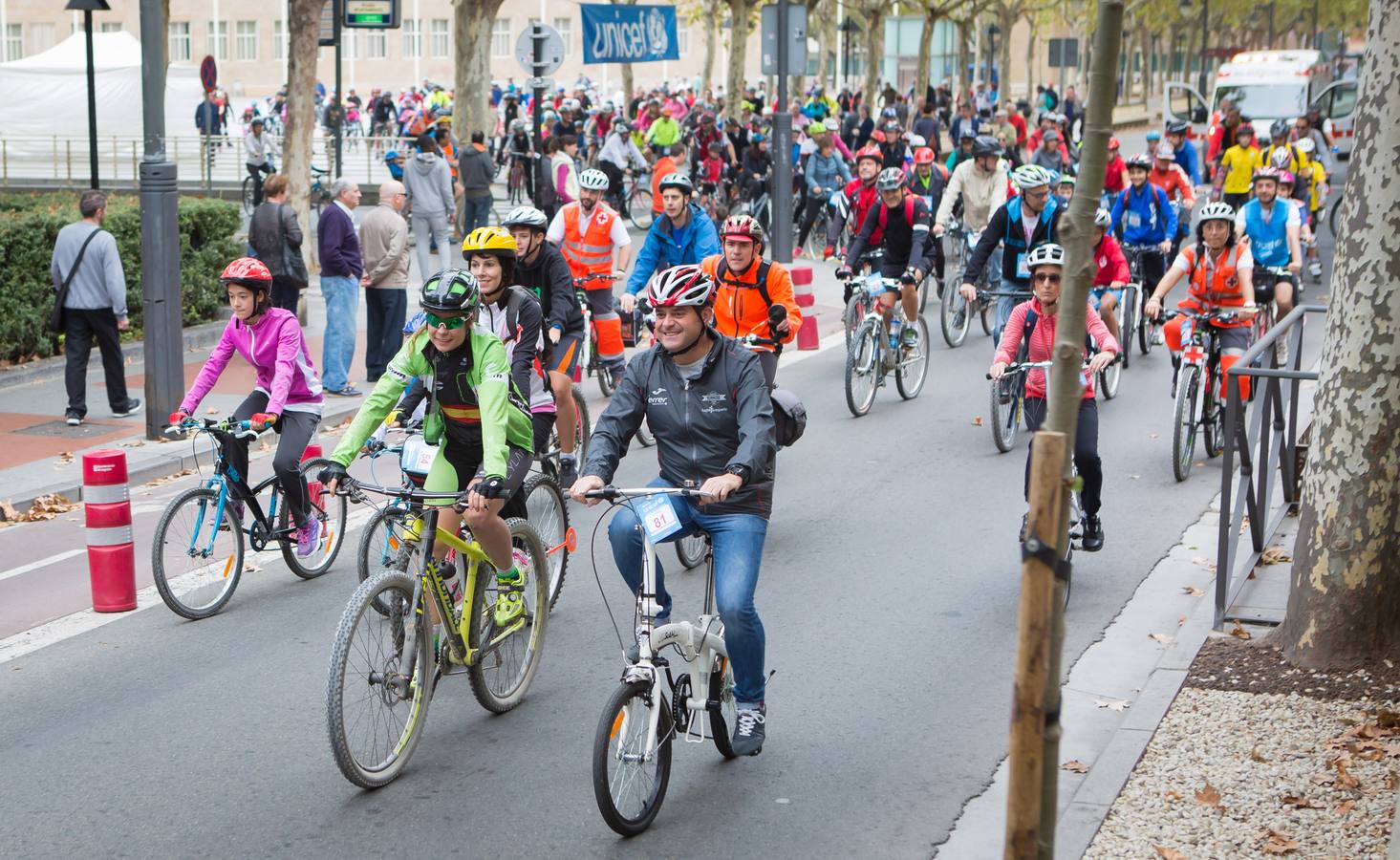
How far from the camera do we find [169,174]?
12688mm

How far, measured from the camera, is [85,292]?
1298 cm

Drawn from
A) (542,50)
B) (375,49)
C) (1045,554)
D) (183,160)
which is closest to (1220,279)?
(1045,554)

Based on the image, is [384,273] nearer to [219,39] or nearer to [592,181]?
[592,181]

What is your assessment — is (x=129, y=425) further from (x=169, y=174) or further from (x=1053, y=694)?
(x=1053, y=694)

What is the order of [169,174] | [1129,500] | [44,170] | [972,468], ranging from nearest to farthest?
[1129,500] < [972,468] < [169,174] < [44,170]

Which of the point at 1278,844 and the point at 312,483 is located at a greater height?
the point at 312,483

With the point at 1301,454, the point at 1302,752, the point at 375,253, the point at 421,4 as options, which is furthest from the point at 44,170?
the point at 421,4

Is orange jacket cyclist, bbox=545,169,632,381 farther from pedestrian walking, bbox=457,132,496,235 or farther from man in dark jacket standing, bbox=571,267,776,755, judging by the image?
pedestrian walking, bbox=457,132,496,235

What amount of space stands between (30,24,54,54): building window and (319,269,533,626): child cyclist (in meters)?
82.4

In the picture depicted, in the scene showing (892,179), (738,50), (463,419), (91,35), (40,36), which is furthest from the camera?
(40,36)

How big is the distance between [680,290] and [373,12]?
17.7m

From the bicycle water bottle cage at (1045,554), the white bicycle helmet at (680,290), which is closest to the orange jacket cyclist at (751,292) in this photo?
the white bicycle helmet at (680,290)

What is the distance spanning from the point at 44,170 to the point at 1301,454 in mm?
31575

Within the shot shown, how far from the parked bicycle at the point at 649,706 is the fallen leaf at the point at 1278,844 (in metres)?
1.89
